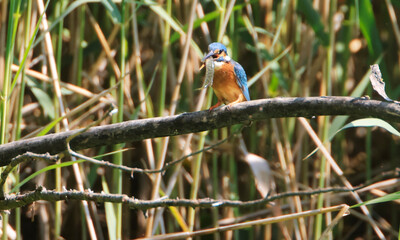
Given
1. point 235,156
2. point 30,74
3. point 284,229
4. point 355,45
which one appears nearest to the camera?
point 30,74

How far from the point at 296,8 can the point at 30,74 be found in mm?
1322

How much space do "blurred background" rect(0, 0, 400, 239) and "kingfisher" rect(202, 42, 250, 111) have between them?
143 mm

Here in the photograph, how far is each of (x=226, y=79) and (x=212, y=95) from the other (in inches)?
13.5

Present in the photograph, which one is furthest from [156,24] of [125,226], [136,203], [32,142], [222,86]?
[136,203]

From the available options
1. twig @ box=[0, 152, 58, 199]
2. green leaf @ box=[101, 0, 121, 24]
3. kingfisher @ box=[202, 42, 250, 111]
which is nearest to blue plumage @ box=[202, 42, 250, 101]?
kingfisher @ box=[202, 42, 250, 111]

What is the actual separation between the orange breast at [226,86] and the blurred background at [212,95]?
16 centimetres

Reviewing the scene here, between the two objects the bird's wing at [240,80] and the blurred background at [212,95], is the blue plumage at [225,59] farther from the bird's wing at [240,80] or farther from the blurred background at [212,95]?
the blurred background at [212,95]

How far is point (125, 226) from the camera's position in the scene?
275cm

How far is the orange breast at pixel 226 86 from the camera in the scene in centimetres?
213

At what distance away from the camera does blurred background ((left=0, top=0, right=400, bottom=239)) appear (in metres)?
2.38

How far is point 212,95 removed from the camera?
2469mm

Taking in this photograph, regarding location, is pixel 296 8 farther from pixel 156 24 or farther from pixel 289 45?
pixel 156 24

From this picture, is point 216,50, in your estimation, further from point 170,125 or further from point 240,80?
point 170,125

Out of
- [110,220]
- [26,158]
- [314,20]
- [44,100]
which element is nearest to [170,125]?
[26,158]
